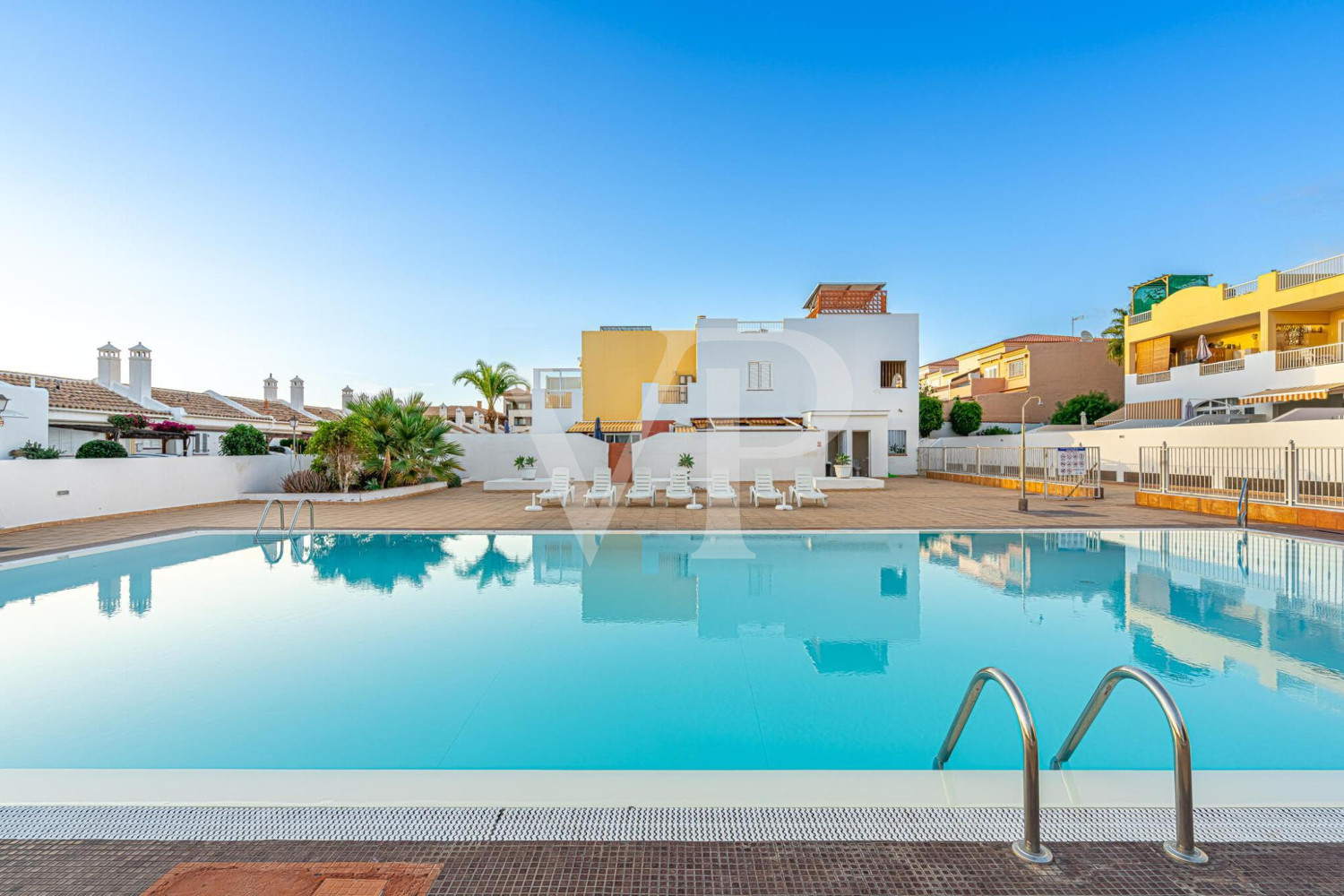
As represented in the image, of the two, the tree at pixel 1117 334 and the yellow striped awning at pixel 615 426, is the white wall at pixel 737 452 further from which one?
the tree at pixel 1117 334

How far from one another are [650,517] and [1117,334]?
126 feet

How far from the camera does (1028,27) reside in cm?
1880

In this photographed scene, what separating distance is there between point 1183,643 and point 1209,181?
24.5 meters

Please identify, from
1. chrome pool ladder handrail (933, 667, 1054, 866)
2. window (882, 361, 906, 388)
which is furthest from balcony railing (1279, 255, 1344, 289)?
chrome pool ladder handrail (933, 667, 1054, 866)

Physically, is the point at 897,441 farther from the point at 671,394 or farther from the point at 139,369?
the point at 139,369

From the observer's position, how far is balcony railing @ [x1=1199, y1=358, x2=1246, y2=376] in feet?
86.3

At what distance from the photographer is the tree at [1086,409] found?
122 ft

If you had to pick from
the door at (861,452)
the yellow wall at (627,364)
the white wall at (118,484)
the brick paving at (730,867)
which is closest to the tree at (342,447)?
the white wall at (118,484)

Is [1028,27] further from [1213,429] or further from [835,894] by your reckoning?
[835,894]

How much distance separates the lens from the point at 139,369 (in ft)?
95.0

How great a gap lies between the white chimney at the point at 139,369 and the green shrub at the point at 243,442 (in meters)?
14.1

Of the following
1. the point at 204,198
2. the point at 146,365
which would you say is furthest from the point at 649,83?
the point at 146,365

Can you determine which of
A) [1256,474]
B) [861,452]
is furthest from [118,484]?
[1256,474]

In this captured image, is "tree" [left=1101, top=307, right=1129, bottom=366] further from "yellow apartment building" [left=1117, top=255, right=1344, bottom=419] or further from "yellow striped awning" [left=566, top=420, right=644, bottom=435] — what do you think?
"yellow striped awning" [left=566, top=420, right=644, bottom=435]
